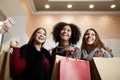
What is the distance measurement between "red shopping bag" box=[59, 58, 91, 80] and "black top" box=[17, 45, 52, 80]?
0.63 feet

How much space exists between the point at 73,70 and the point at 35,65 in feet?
0.88

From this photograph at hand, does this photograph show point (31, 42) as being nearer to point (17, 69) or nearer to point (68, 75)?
point (17, 69)

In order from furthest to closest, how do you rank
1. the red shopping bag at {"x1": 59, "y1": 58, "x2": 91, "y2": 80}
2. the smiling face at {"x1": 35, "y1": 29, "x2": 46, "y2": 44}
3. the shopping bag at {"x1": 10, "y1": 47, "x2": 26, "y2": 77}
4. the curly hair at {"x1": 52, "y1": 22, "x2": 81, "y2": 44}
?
the curly hair at {"x1": 52, "y1": 22, "x2": 81, "y2": 44}
the smiling face at {"x1": 35, "y1": 29, "x2": 46, "y2": 44}
the shopping bag at {"x1": 10, "y1": 47, "x2": 26, "y2": 77}
the red shopping bag at {"x1": 59, "y1": 58, "x2": 91, "y2": 80}

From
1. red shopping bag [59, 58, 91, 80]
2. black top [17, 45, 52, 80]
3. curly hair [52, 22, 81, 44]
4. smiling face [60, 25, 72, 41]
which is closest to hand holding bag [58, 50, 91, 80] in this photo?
red shopping bag [59, 58, 91, 80]

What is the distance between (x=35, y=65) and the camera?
3.85 feet

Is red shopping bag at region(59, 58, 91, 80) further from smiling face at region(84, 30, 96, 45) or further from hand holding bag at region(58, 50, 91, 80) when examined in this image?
smiling face at region(84, 30, 96, 45)

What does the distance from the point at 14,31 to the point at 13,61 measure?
1.99m

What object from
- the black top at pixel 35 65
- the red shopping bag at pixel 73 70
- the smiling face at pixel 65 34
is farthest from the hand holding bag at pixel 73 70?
the smiling face at pixel 65 34

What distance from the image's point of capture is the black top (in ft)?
Result: 3.77

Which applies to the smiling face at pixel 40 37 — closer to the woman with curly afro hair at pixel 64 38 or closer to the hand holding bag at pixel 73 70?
the woman with curly afro hair at pixel 64 38

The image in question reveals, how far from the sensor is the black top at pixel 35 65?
3.77ft

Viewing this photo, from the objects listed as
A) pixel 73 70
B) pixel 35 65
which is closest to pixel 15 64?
pixel 35 65

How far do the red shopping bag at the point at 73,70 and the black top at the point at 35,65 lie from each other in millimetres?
193

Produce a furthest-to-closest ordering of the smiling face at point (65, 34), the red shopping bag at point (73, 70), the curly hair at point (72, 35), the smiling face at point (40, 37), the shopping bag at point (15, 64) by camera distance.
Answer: the curly hair at point (72, 35), the smiling face at point (65, 34), the smiling face at point (40, 37), the shopping bag at point (15, 64), the red shopping bag at point (73, 70)
